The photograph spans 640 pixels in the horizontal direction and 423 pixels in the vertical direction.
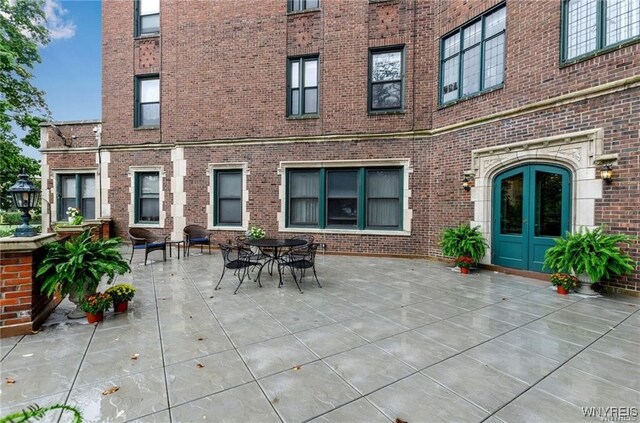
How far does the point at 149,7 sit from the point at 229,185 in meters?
7.17

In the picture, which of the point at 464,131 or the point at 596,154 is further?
the point at 464,131

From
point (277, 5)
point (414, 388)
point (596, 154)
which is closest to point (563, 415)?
point (414, 388)

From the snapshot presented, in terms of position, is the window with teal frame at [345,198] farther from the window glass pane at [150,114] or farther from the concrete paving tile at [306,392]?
the concrete paving tile at [306,392]

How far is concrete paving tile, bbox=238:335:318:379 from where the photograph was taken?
280cm

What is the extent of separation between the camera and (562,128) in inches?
238

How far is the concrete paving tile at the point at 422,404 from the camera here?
2.15 meters

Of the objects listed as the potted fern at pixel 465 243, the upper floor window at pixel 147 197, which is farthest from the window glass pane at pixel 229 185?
the potted fern at pixel 465 243

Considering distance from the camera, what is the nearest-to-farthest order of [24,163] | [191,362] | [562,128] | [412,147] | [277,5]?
[191,362] → [562,128] → [412,147] → [277,5] → [24,163]

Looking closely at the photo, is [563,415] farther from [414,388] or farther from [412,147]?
[412,147]

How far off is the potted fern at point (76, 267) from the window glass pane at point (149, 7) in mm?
10332

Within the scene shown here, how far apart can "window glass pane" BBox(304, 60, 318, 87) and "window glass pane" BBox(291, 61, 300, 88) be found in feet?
0.76

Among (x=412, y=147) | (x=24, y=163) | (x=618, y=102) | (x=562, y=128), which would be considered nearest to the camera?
(x=618, y=102)

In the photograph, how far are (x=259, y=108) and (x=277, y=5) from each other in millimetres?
3300

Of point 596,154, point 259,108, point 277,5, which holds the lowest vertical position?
point 596,154
